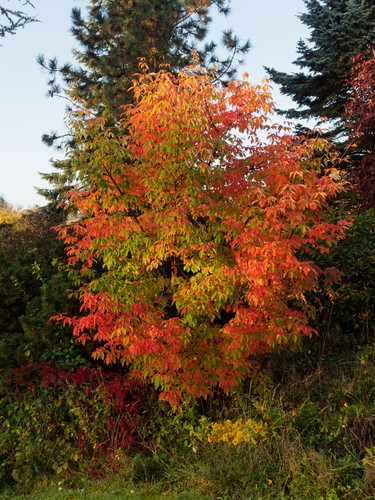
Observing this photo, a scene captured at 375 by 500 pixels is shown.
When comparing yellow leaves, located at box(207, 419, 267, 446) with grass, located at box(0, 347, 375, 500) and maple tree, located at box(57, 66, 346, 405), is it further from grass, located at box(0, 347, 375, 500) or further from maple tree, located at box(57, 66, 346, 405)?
maple tree, located at box(57, 66, 346, 405)

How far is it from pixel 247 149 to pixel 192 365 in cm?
279

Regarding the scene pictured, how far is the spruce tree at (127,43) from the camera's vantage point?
17.8 metres

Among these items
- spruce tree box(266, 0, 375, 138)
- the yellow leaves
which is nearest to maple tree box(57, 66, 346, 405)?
the yellow leaves

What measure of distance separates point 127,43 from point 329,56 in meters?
8.09

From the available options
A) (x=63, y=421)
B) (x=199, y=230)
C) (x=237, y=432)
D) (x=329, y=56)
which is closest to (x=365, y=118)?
(x=329, y=56)

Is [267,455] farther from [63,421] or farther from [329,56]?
[329,56]

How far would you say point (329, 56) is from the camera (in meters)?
19.7

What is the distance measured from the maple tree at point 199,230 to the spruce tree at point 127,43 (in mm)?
11406

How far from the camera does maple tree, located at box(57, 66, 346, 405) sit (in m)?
5.48

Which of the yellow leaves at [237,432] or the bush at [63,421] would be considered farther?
the bush at [63,421]

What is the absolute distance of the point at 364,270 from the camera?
8953 millimetres

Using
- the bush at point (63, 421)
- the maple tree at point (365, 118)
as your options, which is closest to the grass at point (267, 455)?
the bush at point (63, 421)

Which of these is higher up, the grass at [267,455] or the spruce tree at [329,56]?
the spruce tree at [329,56]

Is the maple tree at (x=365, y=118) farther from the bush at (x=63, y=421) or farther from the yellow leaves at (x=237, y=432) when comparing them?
the bush at (x=63, y=421)
